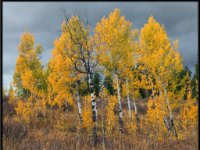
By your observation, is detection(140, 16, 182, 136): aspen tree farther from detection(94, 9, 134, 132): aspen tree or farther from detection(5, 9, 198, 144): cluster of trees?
detection(94, 9, 134, 132): aspen tree

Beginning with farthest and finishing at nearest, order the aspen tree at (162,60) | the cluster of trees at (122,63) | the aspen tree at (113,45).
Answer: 1. the aspen tree at (113,45)
2. the aspen tree at (162,60)
3. the cluster of trees at (122,63)

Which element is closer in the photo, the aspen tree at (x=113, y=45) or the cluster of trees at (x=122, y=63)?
the cluster of trees at (x=122, y=63)

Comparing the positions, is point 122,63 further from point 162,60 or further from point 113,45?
point 162,60

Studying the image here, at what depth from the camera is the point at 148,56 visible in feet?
59.6

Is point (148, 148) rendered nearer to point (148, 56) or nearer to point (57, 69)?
point (148, 56)

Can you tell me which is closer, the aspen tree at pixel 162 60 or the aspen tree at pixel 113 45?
the aspen tree at pixel 162 60

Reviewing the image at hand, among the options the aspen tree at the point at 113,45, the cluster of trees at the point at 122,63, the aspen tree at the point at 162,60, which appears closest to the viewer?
the cluster of trees at the point at 122,63

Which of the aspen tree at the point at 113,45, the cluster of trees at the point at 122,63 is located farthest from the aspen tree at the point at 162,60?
the aspen tree at the point at 113,45

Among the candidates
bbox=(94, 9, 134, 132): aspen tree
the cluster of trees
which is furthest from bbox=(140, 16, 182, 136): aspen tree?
bbox=(94, 9, 134, 132): aspen tree

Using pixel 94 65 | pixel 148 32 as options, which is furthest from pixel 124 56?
pixel 94 65

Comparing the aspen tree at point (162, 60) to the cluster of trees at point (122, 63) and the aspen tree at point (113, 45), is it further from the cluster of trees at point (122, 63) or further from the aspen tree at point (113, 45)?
the aspen tree at point (113, 45)

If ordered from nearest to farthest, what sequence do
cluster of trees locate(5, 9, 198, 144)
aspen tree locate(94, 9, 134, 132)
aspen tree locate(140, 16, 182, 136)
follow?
1. cluster of trees locate(5, 9, 198, 144)
2. aspen tree locate(140, 16, 182, 136)
3. aspen tree locate(94, 9, 134, 132)

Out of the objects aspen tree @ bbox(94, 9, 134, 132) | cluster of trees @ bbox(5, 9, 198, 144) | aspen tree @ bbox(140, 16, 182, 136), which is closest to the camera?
cluster of trees @ bbox(5, 9, 198, 144)

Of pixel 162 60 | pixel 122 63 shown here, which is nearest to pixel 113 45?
pixel 122 63
